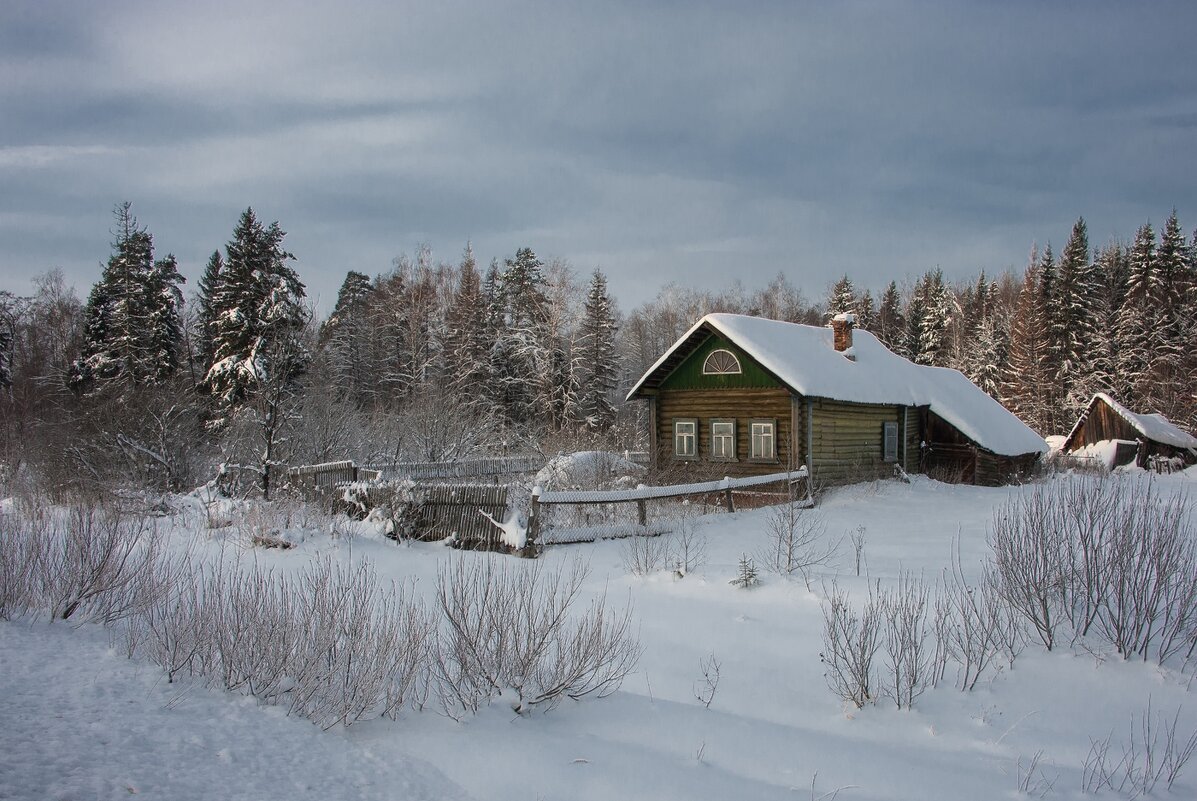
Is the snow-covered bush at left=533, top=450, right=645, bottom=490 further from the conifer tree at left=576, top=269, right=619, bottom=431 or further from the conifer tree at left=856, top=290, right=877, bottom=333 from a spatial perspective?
the conifer tree at left=856, top=290, right=877, bottom=333

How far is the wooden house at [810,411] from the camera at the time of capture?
67.5ft

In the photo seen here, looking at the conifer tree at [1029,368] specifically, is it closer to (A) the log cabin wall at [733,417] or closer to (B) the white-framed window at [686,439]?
(A) the log cabin wall at [733,417]

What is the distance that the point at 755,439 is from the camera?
21.3 metres

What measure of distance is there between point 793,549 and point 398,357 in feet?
123

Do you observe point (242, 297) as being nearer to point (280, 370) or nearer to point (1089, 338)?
point (280, 370)

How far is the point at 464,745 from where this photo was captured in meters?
4.89

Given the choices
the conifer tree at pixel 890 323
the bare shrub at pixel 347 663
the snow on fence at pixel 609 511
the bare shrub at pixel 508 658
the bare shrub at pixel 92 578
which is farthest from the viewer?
the conifer tree at pixel 890 323

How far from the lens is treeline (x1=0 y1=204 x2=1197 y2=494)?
17719 mm

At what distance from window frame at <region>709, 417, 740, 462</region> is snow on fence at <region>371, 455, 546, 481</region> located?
17.8 ft

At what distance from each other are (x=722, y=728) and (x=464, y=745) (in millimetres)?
1939

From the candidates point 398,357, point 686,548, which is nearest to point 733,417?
point 686,548

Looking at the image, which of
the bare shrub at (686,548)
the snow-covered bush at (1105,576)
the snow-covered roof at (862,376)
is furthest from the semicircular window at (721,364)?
the snow-covered bush at (1105,576)

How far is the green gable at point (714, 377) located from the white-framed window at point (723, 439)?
44.3 inches

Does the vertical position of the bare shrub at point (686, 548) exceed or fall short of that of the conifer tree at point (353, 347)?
it falls short
